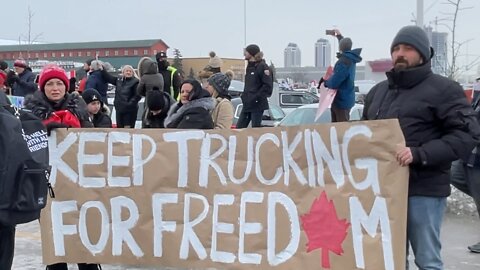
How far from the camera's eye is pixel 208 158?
504 cm

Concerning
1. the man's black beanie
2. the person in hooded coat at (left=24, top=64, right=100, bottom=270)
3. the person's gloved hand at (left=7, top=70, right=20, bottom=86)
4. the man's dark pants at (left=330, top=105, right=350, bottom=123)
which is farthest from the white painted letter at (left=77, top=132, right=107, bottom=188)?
the person's gloved hand at (left=7, top=70, right=20, bottom=86)

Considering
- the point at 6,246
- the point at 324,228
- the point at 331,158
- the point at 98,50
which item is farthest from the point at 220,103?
the point at 98,50

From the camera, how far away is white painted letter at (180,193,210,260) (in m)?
5.02

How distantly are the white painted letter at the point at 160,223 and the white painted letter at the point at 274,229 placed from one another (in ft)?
2.41

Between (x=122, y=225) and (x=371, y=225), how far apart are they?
1869 millimetres

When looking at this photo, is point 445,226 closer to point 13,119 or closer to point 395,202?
point 395,202

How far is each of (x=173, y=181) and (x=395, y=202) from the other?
5.47 feet

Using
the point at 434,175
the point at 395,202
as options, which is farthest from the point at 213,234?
the point at 434,175

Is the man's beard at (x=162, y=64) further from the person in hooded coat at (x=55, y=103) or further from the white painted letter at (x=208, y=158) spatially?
the white painted letter at (x=208, y=158)

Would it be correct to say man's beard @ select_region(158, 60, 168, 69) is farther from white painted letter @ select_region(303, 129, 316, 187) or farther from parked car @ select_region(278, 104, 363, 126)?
white painted letter @ select_region(303, 129, 316, 187)

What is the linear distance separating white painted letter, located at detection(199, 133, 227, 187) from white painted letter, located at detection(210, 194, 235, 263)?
0.41ft

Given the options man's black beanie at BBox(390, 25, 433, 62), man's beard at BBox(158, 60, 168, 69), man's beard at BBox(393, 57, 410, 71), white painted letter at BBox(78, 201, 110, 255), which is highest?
man's beard at BBox(158, 60, 168, 69)

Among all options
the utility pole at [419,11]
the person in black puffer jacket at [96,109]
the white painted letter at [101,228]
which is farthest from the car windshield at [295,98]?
the white painted letter at [101,228]

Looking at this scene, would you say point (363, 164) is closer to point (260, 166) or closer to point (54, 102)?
point (260, 166)
